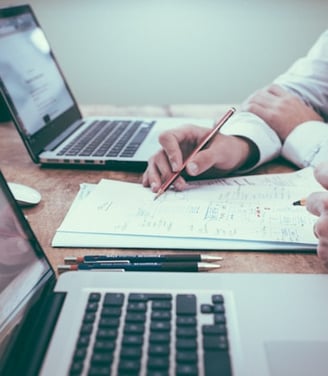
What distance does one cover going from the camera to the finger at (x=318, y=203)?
55 cm

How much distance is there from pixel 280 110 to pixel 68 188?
0.45 metres

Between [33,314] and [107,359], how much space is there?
0.34 ft

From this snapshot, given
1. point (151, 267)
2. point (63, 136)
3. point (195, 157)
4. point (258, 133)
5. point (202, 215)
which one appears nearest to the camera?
point (151, 267)

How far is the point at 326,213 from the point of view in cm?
54

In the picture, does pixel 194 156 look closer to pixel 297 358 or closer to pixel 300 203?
pixel 300 203

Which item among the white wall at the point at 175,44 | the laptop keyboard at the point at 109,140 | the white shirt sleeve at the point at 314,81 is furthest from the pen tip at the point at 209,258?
the white wall at the point at 175,44

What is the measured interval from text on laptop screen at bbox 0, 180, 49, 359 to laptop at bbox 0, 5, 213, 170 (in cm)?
36

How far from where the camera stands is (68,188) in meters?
0.76

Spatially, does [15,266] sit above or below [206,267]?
above

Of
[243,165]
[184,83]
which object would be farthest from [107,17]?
[243,165]

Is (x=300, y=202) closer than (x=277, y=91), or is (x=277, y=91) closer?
(x=300, y=202)

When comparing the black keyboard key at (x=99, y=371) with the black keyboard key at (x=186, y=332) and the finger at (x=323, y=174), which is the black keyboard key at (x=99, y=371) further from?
the finger at (x=323, y=174)

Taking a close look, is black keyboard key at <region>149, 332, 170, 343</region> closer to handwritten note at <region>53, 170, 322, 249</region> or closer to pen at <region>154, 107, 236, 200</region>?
handwritten note at <region>53, 170, 322, 249</region>

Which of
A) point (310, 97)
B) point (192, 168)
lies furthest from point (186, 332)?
point (310, 97)
